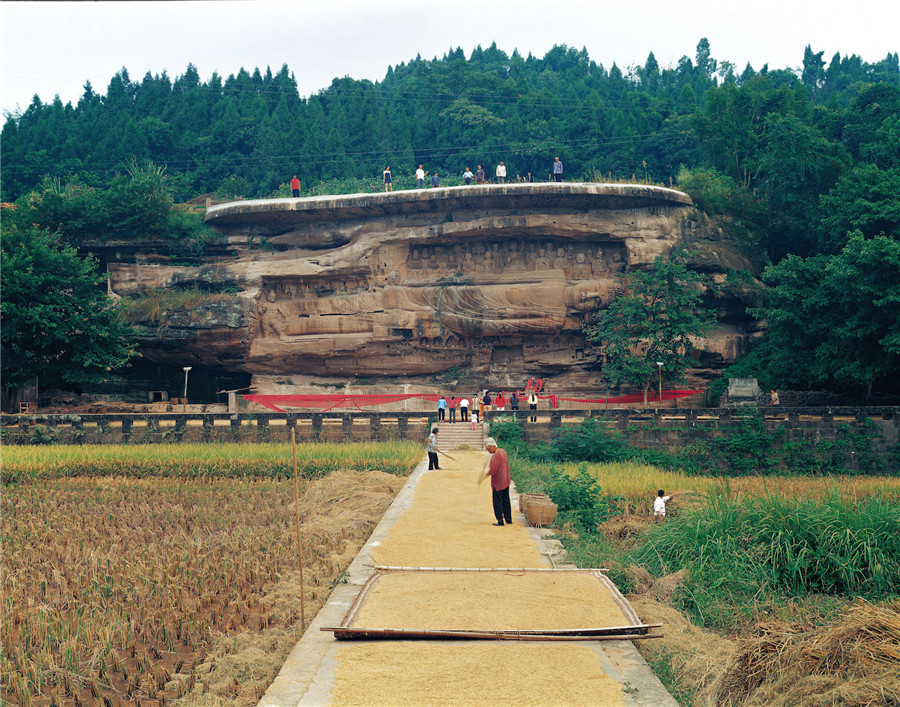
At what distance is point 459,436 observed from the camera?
2536 cm

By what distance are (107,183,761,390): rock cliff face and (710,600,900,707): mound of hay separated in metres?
28.2

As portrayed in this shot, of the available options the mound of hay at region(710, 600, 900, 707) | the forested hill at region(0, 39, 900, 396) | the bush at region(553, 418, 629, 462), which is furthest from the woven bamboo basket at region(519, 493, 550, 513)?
the forested hill at region(0, 39, 900, 396)

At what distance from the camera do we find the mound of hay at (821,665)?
533 cm

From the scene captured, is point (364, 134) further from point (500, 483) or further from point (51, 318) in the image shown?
point (500, 483)

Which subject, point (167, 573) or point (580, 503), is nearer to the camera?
point (167, 573)

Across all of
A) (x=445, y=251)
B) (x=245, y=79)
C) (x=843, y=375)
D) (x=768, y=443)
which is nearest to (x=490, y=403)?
(x=445, y=251)

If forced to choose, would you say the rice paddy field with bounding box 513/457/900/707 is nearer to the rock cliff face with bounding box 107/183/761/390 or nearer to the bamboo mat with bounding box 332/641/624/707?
the bamboo mat with bounding box 332/641/624/707

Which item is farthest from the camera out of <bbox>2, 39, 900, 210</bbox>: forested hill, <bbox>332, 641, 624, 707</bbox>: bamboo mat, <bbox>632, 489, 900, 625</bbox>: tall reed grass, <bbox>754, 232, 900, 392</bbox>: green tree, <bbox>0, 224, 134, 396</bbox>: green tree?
<bbox>2, 39, 900, 210</bbox>: forested hill

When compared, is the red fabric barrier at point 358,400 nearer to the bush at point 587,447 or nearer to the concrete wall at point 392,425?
the concrete wall at point 392,425

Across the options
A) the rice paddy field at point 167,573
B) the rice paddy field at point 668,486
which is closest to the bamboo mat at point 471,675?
the rice paddy field at point 167,573

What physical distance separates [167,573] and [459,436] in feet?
51.8

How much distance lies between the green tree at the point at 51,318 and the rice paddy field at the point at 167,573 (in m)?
11.6

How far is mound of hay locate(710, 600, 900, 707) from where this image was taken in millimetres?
5328

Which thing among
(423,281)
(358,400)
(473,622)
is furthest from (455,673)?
(423,281)
